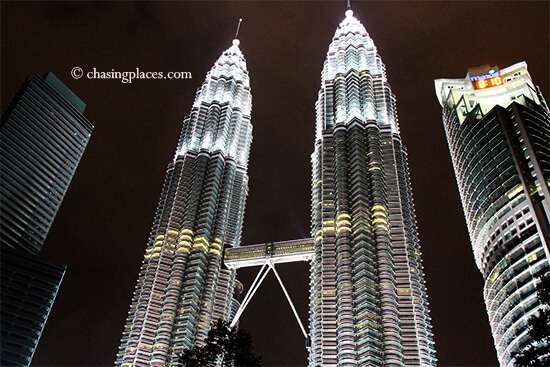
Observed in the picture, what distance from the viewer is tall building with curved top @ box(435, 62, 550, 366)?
93.4 m

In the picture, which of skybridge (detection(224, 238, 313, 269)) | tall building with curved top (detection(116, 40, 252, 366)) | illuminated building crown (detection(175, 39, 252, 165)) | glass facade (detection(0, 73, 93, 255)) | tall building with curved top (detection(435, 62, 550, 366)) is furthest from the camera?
illuminated building crown (detection(175, 39, 252, 165))

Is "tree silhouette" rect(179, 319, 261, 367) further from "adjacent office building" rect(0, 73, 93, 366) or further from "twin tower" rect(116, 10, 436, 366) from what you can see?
"adjacent office building" rect(0, 73, 93, 366)

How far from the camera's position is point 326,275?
110 metres

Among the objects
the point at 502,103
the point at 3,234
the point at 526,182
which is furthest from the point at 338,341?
the point at 3,234

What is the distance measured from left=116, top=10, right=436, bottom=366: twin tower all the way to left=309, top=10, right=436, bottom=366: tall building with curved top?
245 mm

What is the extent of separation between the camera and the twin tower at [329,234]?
100562 millimetres

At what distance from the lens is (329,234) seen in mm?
116312

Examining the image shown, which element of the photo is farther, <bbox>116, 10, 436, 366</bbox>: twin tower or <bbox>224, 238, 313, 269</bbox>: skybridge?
<bbox>224, 238, 313, 269</bbox>: skybridge

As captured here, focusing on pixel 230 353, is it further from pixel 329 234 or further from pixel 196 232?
pixel 196 232

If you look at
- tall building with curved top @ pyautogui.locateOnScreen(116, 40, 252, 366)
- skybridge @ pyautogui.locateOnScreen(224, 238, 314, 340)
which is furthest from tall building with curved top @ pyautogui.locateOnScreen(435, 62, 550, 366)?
tall building with curved top @ pyautogui.locateOnScreen(116, 40, 252, 366)

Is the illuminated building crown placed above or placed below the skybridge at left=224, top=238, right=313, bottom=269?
above

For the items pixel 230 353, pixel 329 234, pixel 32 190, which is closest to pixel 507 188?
pixel 329 234

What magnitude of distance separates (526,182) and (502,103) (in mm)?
34111

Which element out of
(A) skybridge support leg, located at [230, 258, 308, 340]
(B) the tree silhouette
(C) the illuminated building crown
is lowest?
(B) the tree silhouette
